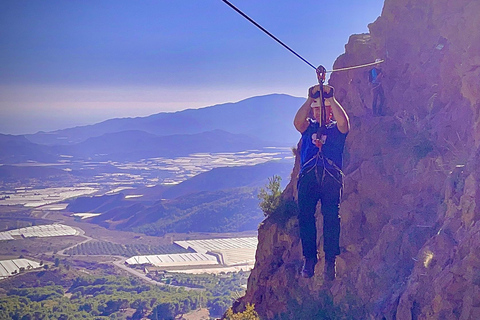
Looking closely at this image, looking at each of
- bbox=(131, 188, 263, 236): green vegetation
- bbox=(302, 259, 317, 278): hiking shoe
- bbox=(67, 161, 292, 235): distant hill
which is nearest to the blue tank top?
bbox=(302, 259, 317, 278): hiking shoe

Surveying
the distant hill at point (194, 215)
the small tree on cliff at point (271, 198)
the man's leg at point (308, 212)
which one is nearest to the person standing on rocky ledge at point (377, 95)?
the small tree on cliff at point (271, 198)

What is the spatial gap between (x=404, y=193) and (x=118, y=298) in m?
56.7

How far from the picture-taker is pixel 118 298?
64.9 meters

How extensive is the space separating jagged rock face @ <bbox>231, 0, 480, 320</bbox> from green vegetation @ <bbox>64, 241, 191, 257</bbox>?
80.4 meters

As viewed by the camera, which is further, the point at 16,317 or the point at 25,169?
the point at 25,169

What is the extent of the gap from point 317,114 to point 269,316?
35.9 ft

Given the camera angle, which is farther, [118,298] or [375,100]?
[118,298]

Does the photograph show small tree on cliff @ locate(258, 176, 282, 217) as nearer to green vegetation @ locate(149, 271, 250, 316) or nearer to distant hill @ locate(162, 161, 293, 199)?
green vegetation @ locate(149, 271, 250, 316)

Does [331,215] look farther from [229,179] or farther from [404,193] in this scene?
[229,179]

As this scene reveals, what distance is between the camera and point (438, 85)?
16438mm

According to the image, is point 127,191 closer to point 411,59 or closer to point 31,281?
point 31,281

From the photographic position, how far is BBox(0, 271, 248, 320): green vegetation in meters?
58.3

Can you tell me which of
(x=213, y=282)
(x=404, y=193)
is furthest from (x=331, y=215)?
(x=213, y=282)

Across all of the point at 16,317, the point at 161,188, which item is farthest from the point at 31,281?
the point at 161,188
